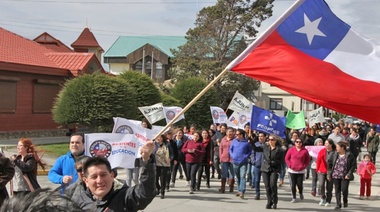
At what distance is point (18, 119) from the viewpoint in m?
26.2

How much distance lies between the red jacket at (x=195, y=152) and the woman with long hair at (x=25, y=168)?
6.47 m

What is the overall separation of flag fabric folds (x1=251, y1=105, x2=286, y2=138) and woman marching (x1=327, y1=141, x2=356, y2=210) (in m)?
2.77

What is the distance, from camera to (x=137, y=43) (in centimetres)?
8075

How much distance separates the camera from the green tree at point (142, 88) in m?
27.5

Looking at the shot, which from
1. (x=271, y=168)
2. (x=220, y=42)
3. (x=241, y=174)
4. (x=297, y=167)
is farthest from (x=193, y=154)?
(x=220, y=42)

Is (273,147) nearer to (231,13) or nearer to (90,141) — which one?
(90,141)

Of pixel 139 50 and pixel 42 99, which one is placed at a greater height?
pixel 139 50

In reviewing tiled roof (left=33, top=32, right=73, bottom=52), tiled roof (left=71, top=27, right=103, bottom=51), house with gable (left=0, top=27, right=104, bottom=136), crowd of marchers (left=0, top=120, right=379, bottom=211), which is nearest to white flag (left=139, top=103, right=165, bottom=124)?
crowd of marchers (left=0, top=120, right=379, bottom=211)

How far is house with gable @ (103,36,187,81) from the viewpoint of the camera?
69312 millimetres

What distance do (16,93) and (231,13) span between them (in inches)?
1022

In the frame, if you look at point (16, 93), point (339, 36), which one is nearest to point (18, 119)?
point (16, 93)

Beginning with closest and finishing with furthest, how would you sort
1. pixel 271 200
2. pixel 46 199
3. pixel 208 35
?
1. pixel 46 199
2. pixel 271 200
3. pixel 208 35

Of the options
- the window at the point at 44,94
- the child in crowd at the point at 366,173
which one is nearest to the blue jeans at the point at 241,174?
the child in crowd at the point at 366,173

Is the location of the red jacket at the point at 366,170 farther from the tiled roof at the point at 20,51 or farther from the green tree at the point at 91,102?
the tiled roof at the point at 20,51
